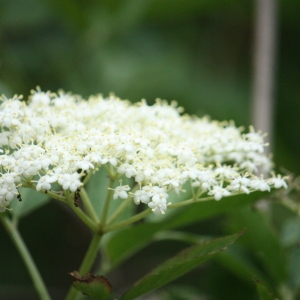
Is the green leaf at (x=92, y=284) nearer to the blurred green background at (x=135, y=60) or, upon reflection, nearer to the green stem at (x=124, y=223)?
the green stem at (x=124, y=223)

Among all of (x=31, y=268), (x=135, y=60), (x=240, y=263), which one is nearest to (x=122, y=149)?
(x=31, y=268)

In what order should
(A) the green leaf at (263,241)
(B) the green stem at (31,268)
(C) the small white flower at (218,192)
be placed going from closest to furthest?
(C) the small white flower at (218,192) → (B) the green stem at (31,268) → (A) the green leaf at (263,241)

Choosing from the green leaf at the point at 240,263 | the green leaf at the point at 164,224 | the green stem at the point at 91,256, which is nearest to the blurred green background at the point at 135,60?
the green leaf at the point at 240,263

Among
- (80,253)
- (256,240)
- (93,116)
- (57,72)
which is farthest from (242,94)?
(93,116)

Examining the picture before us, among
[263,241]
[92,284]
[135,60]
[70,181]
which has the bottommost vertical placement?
[92,284]

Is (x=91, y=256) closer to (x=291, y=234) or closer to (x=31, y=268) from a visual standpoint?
(x=31, y=268)
